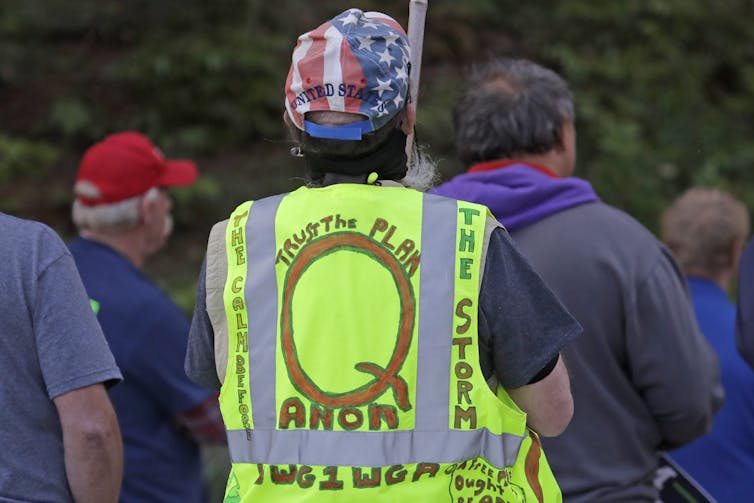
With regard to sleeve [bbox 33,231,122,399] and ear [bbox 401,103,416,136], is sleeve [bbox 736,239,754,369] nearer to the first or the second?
ear [bbox 401,103,416,136]

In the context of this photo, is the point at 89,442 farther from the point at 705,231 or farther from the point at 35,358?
the point at 705,231

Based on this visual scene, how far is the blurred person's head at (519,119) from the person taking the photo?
130 inches

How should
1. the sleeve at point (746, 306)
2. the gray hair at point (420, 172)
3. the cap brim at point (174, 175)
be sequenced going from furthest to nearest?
1. the cap brim at point (174, 175)
2. the sleeve at point (746, 306)
3. the gray hair at point (420, 172)

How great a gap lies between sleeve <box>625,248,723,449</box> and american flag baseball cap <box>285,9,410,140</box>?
120cm

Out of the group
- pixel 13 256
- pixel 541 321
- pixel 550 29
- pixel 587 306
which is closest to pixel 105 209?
pixel 13 256

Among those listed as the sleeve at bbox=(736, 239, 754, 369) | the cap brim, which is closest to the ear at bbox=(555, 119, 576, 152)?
the sleeve at bbox=(736, 239, 754, 369)

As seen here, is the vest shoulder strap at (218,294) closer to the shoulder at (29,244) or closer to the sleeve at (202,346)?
the sleeve at (202,346)

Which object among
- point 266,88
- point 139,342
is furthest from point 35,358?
point 266,88

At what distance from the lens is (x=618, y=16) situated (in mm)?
10188

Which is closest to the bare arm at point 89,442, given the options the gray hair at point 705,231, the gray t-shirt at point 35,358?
the gray t-shirt at point 35,358

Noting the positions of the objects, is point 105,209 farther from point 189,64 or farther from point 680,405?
point 189,64

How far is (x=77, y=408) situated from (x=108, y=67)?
7.05 m

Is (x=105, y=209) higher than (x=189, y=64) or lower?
higher

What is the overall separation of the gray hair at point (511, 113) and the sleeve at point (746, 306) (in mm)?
647
